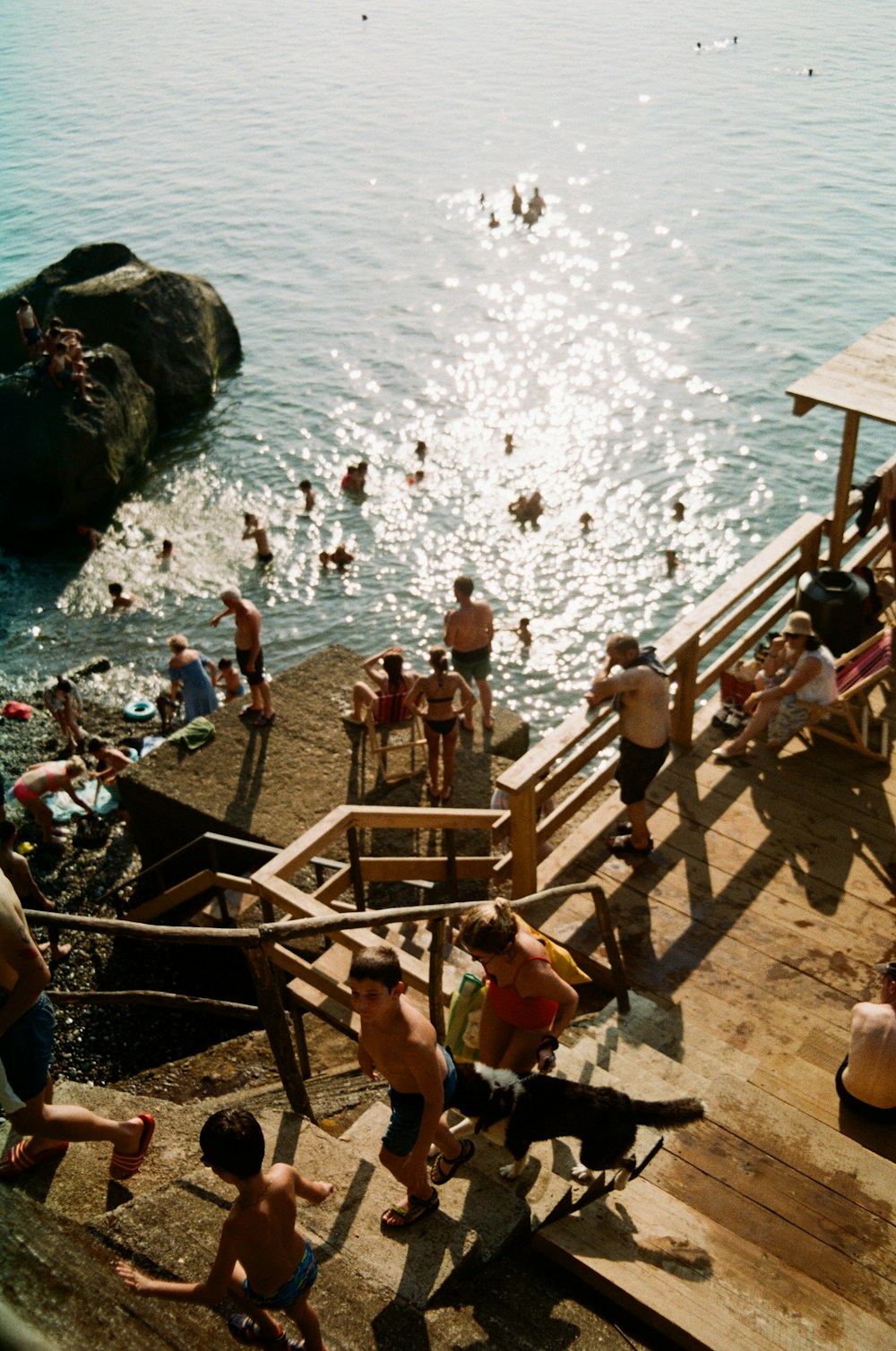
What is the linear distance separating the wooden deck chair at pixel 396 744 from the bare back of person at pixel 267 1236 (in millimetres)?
7405

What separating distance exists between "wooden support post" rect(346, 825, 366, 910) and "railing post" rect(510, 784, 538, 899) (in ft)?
3.22

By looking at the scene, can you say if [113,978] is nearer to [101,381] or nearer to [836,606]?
[836,606]

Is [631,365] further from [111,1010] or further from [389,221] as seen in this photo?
[111,1010]

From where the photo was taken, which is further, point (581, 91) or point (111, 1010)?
point (581, 91)

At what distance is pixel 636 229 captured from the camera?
37344mm

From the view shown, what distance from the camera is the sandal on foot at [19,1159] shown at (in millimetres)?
5094

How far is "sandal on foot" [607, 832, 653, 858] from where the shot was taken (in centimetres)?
813

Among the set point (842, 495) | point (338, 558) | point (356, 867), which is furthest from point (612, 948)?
point (338, 558)

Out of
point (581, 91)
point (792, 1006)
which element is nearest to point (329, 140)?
point (581, 91)

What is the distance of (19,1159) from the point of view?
5090 millimetres

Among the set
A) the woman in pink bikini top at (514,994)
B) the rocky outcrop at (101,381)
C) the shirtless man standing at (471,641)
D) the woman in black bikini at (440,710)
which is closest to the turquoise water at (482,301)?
the rocky outcrop at (101,381)

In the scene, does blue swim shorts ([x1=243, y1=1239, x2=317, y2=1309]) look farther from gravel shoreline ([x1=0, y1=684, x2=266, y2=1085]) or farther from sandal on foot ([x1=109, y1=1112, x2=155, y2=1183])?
gravel shoreline ([x1=0, y1=684, x2=266, y2=1085])

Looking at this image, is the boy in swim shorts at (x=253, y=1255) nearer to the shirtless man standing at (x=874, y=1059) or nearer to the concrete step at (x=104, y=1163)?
the concrete step at (x=104, y=1163)

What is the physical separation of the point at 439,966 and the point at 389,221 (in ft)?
127
